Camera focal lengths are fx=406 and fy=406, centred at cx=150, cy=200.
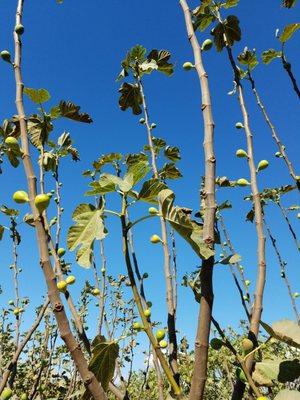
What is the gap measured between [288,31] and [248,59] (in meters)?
0.59

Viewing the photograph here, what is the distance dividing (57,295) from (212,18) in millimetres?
2743

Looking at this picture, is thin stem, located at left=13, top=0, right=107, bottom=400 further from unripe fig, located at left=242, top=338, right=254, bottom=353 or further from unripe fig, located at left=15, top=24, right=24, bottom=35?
unripe fig, located at left=15, top=24, right=24, bottom=35

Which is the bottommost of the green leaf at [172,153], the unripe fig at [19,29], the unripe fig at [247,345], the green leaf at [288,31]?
the unripe fig at [247,345]

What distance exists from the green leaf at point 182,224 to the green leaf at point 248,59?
2.58 m

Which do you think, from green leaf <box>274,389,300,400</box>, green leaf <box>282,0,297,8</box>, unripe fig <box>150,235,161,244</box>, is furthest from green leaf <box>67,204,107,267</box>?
green leaf <box>282,0,297,8</box>

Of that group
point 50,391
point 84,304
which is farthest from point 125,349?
point 50,391

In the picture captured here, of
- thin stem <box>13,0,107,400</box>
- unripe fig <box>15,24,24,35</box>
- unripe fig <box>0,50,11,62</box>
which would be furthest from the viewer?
unripe fig <box>0,50,11,62</box>

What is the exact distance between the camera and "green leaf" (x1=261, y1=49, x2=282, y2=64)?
429 cm

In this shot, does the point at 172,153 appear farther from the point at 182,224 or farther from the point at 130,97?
the point at 182,224

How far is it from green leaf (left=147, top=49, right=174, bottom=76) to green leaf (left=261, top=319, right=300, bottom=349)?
3017mm

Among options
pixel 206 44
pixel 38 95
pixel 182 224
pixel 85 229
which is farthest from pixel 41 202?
pixel 206 44

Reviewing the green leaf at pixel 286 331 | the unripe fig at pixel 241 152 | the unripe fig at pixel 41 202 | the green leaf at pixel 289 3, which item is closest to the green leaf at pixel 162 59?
the green leaf at pixel 289 3

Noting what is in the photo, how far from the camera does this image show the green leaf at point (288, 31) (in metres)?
3.78

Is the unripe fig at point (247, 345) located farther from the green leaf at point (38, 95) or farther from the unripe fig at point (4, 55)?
the unripe fig at point (4, 55)
